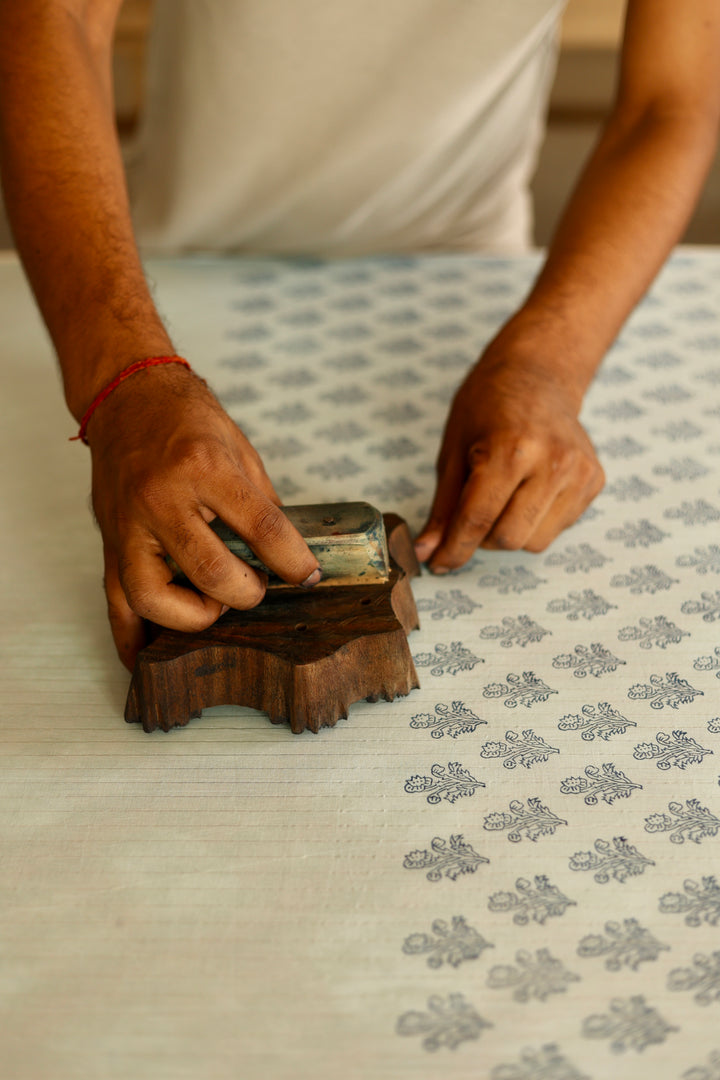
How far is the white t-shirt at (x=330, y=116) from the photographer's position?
1146 mm

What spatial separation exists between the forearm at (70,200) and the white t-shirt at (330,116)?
0.31m

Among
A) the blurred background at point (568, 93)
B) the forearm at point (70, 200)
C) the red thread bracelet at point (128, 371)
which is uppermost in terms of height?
the forearm at point (70, 200)

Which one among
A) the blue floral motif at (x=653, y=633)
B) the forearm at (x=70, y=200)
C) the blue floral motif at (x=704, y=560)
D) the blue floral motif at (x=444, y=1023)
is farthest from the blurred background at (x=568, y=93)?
the blue floral motif at (x=444, y=1023)

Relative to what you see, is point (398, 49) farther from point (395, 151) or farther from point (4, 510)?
point (4, 510)

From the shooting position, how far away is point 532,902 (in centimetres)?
51

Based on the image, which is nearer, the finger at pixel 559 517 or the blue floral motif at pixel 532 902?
the blue floral motif at pixel 532 902

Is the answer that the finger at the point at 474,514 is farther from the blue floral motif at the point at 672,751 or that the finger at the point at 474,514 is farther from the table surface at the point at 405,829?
the blue floral motif at the point at 672,751

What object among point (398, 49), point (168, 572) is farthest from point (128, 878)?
point (398, 49)

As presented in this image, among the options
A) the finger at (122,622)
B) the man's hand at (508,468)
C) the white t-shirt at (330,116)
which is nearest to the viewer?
the finger at (122,622)

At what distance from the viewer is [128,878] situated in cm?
53

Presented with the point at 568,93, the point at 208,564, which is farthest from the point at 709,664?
the point at 568,93

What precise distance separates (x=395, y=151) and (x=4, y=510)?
71cm

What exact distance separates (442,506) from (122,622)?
0.95 ft

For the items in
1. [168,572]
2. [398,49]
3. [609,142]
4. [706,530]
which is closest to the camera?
[168,572]
